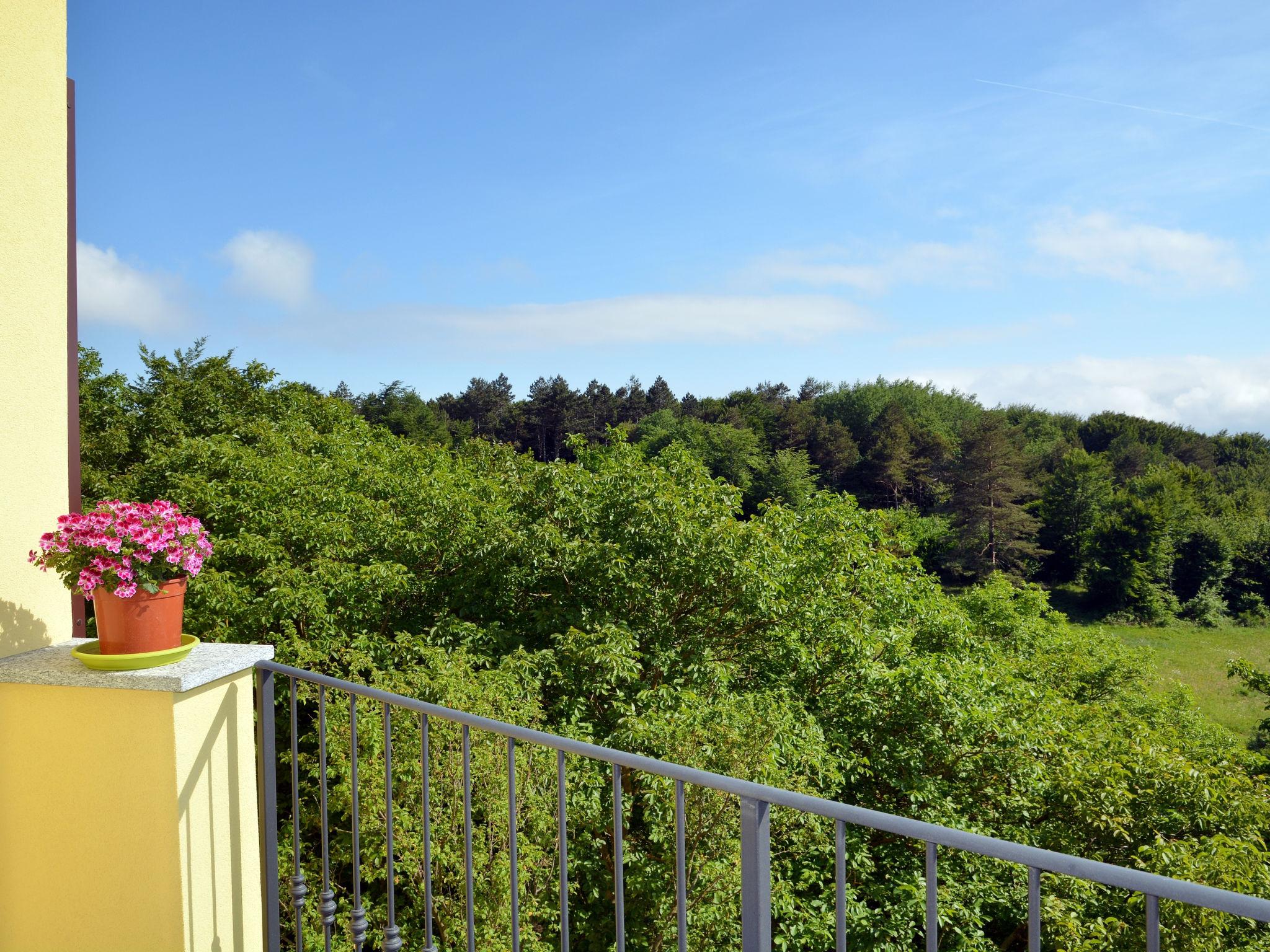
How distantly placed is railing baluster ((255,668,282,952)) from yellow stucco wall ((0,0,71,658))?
2.17 feet

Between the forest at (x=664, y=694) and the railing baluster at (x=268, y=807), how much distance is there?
407cm

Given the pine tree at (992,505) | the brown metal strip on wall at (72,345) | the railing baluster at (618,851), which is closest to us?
the railing baluster at (618,851)

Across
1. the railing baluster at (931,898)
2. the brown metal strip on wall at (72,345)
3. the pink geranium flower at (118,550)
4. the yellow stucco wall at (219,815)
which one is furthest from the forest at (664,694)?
the railing baluster at (931,898)

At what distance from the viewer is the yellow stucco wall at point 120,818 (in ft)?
6.15

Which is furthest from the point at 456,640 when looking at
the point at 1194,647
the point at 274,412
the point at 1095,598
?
the point at 1095,598

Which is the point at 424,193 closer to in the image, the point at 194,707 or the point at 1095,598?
the point at 194,707

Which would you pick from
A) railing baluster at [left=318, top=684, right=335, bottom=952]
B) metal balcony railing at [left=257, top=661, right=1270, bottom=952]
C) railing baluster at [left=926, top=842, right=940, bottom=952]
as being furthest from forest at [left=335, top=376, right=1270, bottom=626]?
railing baluster at [left=926, top=842, right=940, bottom=952]

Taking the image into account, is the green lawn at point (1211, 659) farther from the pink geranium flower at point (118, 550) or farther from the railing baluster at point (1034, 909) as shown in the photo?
the pink geranium flower at point (118, 550)

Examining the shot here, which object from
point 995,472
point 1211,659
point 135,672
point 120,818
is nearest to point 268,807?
point 120,818

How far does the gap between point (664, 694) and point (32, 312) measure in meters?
6.56

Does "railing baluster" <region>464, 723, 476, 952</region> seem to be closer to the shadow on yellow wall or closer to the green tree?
the shadow on yellow wall

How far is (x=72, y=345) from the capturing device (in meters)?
2.52

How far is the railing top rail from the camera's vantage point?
0.78 m

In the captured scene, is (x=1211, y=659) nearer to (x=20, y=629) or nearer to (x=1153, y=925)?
(x=1153, y=925)
